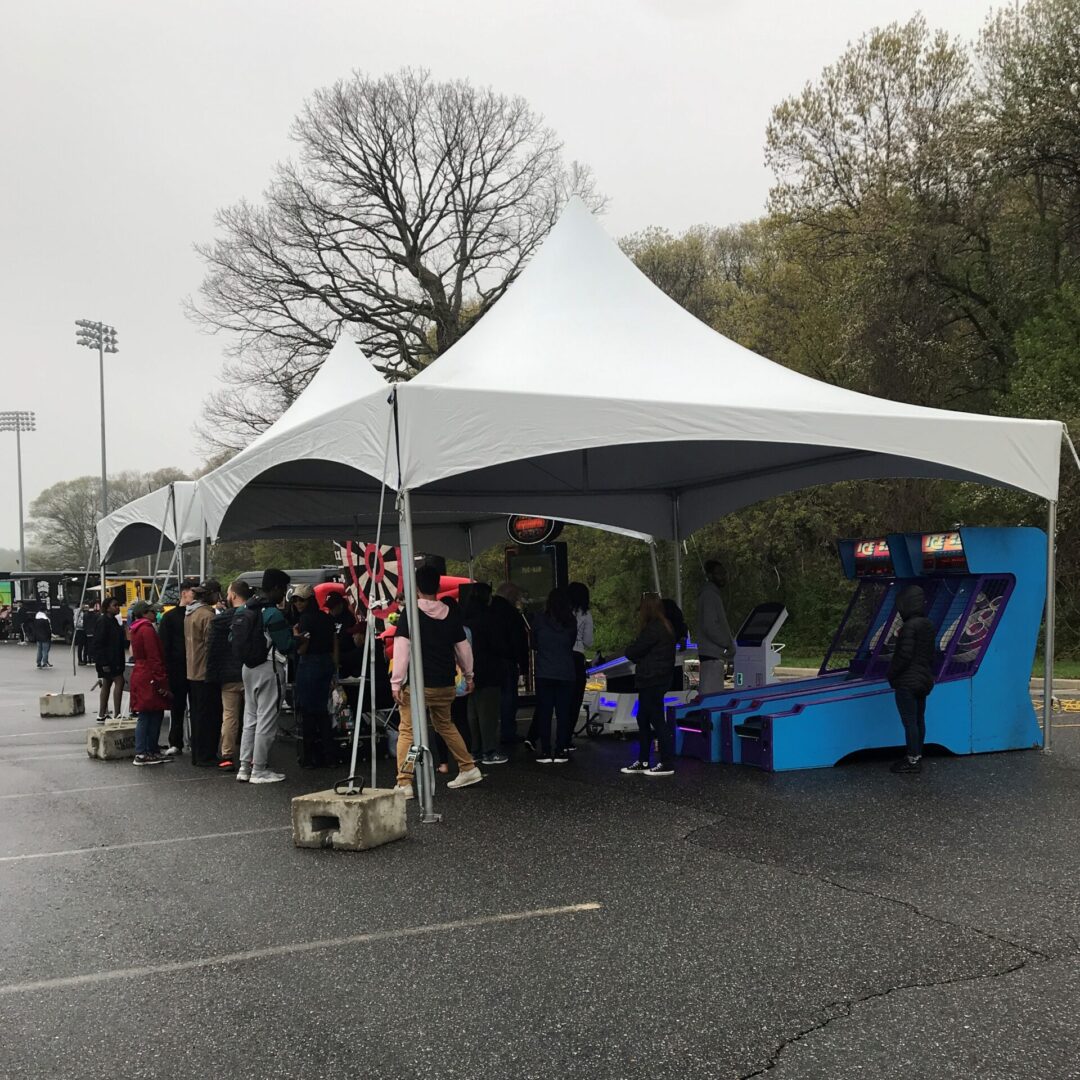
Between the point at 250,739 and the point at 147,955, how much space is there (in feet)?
15.5

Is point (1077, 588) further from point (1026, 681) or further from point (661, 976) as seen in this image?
point (661, 976)

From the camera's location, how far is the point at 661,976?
14.4 feet

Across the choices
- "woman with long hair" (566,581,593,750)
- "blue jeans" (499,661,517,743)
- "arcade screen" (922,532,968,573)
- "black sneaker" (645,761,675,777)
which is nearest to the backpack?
"blue jeans" (499,661,517,743)

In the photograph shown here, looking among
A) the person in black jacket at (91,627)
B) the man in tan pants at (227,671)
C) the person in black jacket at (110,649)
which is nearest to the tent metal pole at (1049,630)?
the man in tan pants at (227,671)

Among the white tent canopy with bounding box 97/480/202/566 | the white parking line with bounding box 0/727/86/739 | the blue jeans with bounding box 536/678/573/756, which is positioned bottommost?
the white parking line with bounding box 0/727/86/739

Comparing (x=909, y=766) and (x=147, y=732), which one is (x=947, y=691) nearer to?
(x=909, y=766)

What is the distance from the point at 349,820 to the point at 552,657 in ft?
11.0

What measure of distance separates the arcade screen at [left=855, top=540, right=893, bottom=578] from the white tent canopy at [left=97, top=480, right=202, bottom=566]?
7269mm

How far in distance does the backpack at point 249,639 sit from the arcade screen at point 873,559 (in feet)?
19.4

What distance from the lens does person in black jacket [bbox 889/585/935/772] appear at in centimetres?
848

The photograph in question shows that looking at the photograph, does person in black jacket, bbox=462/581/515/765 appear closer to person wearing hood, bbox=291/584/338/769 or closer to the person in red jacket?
person wearing hood, bbox=291/584/338/769

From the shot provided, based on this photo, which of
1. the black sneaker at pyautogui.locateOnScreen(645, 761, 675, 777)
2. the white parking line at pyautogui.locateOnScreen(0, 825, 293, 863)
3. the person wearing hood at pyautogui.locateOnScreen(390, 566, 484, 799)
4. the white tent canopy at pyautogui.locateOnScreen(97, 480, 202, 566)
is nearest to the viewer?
the white parking line at pyautogui.locateOnScreen(0, 825, 293, 863)

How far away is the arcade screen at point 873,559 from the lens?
32.8 ft

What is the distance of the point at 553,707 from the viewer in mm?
10000
